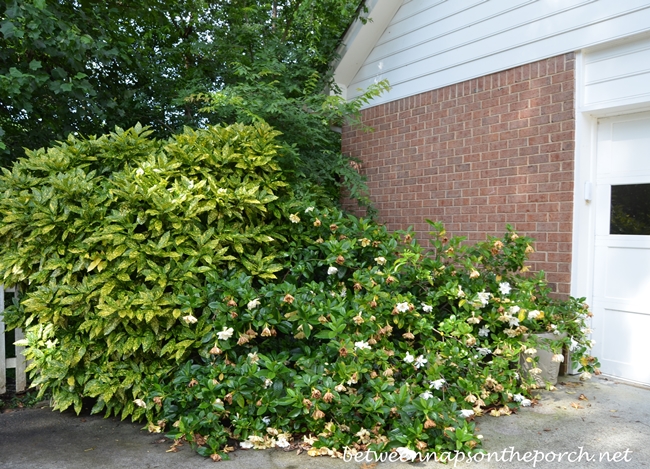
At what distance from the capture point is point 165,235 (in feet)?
11.8

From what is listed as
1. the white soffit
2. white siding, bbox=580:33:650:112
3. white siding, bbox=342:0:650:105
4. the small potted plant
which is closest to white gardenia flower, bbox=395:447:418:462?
the small potted plant

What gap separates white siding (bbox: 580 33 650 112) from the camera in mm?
4117

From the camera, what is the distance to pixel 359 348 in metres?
3.22

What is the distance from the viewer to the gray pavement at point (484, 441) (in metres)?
2.85

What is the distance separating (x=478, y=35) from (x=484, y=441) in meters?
3.94

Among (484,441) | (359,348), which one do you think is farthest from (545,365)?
(359,348)

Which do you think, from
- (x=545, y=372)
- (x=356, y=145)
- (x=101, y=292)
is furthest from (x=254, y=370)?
(x=356, y=145)

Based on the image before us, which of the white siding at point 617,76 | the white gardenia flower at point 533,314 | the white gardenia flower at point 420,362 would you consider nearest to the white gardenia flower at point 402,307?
the white gardenia flower at point 420,362

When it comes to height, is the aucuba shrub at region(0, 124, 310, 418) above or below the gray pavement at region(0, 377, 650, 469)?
above

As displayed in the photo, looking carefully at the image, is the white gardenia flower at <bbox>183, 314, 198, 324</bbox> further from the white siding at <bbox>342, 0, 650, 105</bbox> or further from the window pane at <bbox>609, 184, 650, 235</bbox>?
the white siding at <bbox>342, 0, 650, 105</bbox>

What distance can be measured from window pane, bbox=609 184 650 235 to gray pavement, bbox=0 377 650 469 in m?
1.33

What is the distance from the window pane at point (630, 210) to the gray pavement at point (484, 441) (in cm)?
133

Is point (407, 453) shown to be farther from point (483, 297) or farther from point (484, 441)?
point (483, 297)

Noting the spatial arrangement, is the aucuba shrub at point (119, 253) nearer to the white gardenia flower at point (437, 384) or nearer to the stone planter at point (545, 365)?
the white gardenia flower at point (437, 384)
